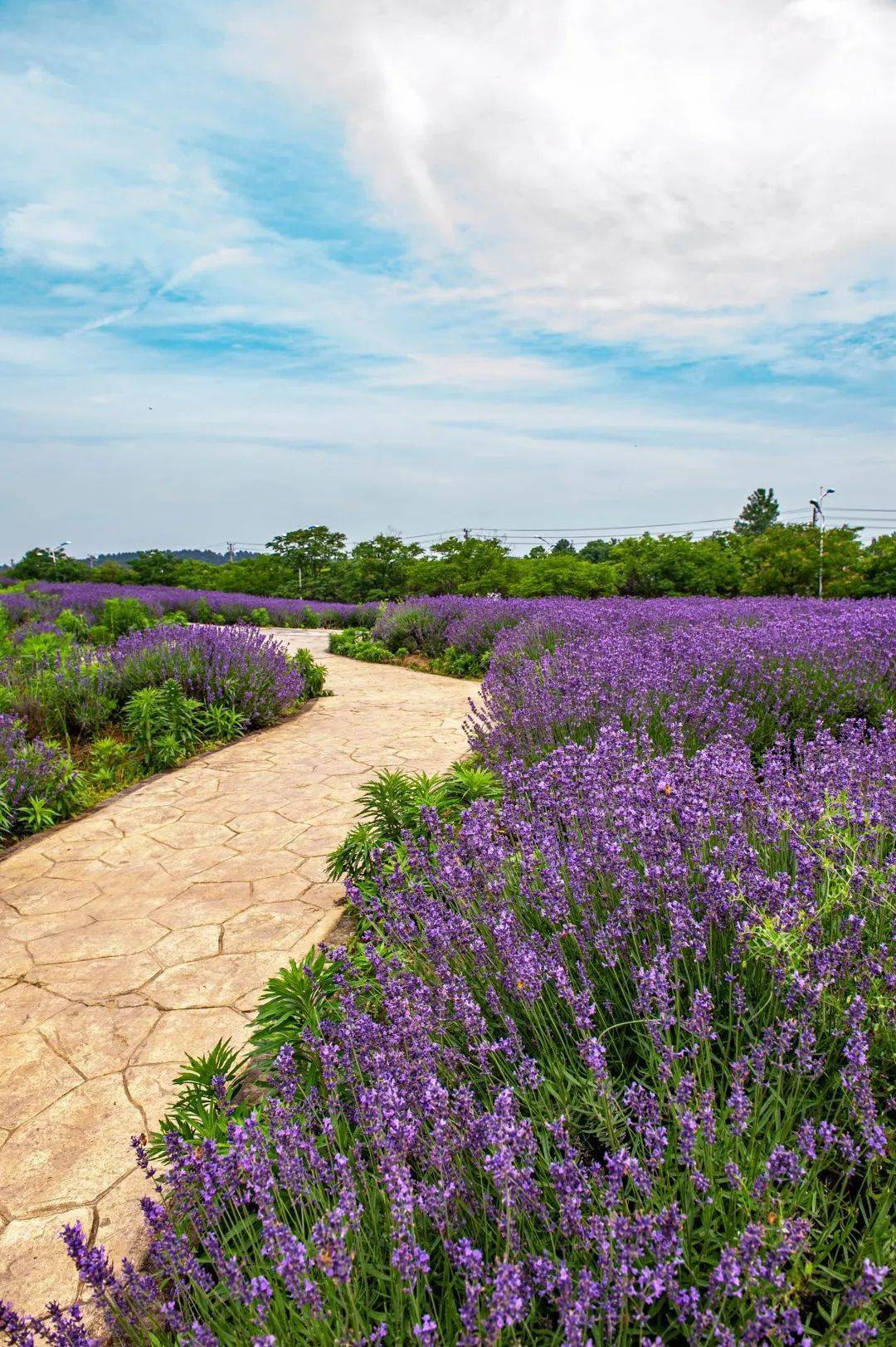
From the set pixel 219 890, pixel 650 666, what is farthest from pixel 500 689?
pixel 219 890

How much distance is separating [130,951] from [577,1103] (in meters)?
2.45

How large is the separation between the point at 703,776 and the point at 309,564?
31.5 metres

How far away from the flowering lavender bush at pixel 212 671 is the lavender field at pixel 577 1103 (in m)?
4.73

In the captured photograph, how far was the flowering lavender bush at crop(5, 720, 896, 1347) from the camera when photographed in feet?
3.60

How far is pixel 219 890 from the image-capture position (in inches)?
152

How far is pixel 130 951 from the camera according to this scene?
3309 mm

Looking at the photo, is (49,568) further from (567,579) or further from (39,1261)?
(39,1261)

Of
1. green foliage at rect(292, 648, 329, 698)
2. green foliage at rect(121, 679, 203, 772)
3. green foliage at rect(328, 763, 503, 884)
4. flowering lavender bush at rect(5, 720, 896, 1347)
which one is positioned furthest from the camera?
green foliage at rect(292, 648, 329, 698)

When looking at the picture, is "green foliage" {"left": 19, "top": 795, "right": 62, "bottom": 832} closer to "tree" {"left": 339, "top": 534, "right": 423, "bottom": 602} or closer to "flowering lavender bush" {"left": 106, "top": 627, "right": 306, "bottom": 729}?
"flowering lavender bush" {"left": 106, "top": 627, "right": 306, "bottom": 729}

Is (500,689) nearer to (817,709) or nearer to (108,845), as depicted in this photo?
(817,709)

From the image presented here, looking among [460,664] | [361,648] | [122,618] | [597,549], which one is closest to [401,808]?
[460,664]

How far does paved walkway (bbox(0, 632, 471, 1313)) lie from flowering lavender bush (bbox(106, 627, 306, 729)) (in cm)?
109

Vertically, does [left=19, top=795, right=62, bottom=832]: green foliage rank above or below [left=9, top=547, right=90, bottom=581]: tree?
below

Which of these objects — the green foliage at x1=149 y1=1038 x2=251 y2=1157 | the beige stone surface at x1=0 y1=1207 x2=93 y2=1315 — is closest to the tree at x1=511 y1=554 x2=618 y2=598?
the green foliage at x1=149 y1=1038 x2=251 y2=1157
